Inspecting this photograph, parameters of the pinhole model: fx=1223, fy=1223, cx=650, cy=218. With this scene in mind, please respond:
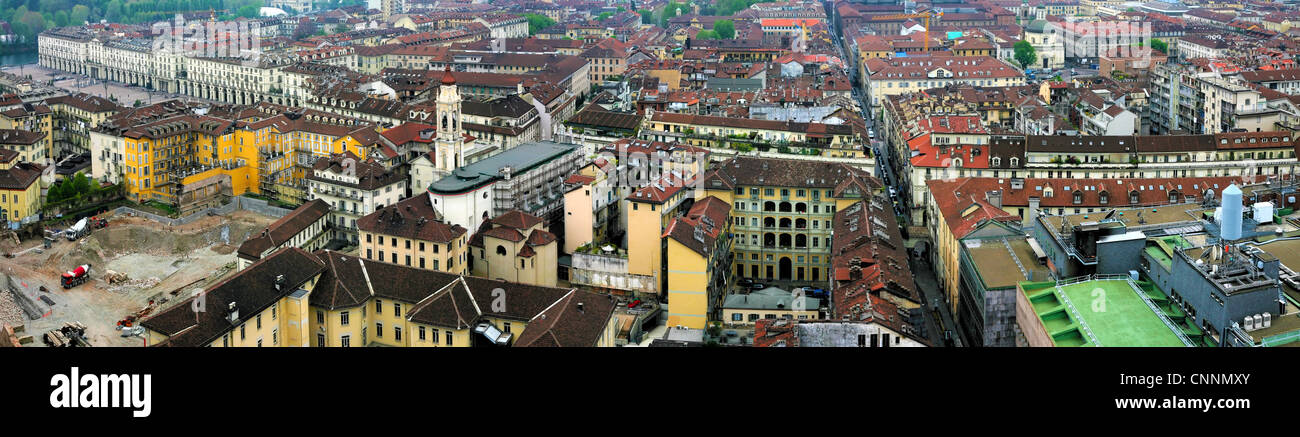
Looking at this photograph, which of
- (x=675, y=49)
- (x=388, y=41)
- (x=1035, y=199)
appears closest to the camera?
(x=1035, y=199)

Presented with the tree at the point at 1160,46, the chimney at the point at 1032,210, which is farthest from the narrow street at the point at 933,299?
the tree at the point at 1160,46

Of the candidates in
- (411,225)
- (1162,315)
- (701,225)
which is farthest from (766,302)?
(1162,315)

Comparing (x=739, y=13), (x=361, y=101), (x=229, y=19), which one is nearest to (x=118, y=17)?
(x=229, y=19)

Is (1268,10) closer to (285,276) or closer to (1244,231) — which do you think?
(1244,231)

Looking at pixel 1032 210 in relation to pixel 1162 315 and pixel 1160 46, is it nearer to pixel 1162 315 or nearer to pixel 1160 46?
pixel 1162 315

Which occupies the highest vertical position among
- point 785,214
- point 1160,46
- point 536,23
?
point 536,23

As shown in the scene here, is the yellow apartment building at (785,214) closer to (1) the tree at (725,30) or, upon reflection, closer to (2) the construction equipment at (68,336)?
(2) the construction equipment at (68,336)

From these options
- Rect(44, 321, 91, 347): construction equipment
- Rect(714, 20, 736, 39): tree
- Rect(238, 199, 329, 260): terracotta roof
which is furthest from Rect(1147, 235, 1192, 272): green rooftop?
Rect(714, 20, 736, 39): tree

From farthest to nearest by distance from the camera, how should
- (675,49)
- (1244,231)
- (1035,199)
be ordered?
(675,49)
(1035,199)
(1244,231)
